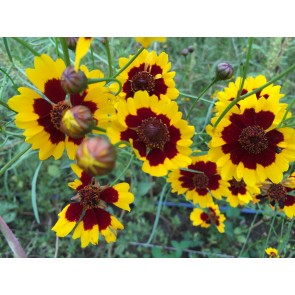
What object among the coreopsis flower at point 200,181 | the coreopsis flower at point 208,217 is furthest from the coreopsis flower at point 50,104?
the coreopsis flower at point 208,217

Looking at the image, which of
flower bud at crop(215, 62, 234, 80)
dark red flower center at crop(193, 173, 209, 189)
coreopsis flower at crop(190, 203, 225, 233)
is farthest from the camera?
coreopsis flower at crop(190, 203, 225, 233)

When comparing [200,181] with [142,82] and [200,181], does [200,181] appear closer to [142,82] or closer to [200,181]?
[200,181]

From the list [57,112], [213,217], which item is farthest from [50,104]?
[213,217]

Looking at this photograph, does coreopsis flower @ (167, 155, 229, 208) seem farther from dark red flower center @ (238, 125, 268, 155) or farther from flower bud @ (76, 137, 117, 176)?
flower bud @ (76, 137, 117, 176)

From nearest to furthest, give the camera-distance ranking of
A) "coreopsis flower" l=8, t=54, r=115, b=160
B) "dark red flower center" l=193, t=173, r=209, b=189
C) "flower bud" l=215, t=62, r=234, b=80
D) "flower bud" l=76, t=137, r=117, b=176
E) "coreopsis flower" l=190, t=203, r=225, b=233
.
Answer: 1. "flower bud" l=76, t=137, r=117, b=176
2. "coreopsis flower" l=8, t=54, r=115, b=160
3. "flower bud" l=215, t=62, r=234, b=80
4. "dark red flower center" l=193, t=173, r=209, b=189
5. "coreopsis flower" l=190, t=203, r=225, b=233

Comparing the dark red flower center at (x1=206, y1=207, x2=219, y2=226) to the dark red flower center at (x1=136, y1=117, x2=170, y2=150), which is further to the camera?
the dark red flower center at (x1=206, y1=207, x2=219, y2=226)

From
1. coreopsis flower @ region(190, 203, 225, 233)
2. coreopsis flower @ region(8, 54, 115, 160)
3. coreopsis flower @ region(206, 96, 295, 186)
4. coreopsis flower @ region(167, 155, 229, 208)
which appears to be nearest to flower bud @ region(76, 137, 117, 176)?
coreopsis flower @ region(8, 54, 115, 160)
